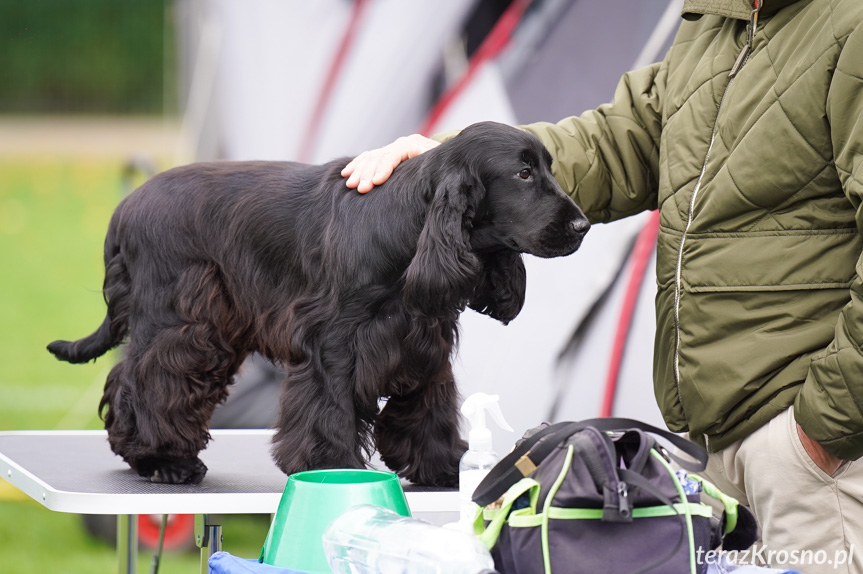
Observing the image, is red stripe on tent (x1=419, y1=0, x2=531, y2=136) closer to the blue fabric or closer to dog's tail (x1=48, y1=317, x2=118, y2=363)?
dog's tail (x1=48, y1=317, x2=118, y2=363)

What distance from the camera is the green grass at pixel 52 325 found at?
3.72 m

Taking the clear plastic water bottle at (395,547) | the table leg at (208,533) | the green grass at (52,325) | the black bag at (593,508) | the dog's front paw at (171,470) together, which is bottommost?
the green grass at (52,325)

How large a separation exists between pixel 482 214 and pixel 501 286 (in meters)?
0.17

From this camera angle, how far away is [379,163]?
1.83m

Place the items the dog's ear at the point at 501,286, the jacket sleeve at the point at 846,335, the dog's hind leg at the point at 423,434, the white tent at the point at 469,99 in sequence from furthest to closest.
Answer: the white tent at the point at 469,99, the dog's hind leg at the point at 423,434, the dog's ear at the point at 501,286, the jacket sleeve at the point at 846,335

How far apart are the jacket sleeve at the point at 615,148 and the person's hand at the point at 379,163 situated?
26 cm

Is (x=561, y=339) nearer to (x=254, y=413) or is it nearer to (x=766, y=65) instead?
(x=254, y=413)

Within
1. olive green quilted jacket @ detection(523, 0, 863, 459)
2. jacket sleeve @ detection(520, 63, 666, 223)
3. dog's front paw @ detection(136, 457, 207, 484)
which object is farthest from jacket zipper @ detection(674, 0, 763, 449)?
dog's front paw @ detection(136, 457, 207, 484)

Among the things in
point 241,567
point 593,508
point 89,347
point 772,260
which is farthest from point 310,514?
point 89,347

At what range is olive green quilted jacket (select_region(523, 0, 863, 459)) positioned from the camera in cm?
149

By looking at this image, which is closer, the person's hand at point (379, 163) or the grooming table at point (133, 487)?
the grooming table at point (133, 487)

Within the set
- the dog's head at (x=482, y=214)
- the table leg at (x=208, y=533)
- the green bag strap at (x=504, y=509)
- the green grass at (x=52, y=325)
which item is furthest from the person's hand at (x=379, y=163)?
the green grass at (x=52, y=325)

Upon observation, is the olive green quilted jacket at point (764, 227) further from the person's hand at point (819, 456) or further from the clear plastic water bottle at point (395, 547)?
the clear plastic water bottle at point (395, 547)

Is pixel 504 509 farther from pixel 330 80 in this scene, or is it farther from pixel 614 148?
pixel 330 80
